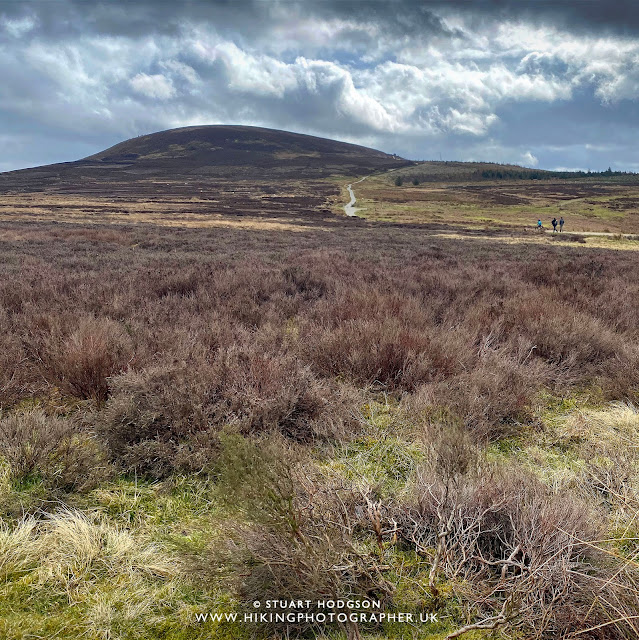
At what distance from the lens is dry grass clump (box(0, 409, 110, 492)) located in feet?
8.66

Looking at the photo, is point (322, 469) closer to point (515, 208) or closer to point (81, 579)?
point (81, 579)

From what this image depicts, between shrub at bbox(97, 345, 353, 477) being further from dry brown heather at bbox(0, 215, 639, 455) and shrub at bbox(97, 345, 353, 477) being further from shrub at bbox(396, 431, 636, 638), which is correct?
shrub at bbox(396, 431, 636, 638)

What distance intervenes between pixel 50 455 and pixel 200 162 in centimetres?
16222

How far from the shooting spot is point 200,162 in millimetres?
148000

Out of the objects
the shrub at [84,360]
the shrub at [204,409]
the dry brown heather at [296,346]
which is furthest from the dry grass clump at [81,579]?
the shrub at [84,360]

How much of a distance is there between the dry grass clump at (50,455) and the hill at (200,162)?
104675 mm

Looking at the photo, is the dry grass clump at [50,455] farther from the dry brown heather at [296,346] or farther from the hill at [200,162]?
the hill at [200,162]

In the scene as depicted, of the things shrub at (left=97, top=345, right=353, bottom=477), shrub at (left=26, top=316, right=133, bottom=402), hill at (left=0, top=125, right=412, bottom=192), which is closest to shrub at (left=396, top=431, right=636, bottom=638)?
shrub at (left=97, top=345, right=353, bottom=477)

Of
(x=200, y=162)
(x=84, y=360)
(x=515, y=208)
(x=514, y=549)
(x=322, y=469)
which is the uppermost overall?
(x=200, y=162)

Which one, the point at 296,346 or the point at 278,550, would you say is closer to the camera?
the point at 278,550

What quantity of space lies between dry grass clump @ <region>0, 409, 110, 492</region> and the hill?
343ft

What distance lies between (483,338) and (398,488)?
3.00 m

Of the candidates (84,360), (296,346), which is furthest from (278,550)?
(296,346)

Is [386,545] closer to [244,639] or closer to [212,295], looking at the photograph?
[244,639]
